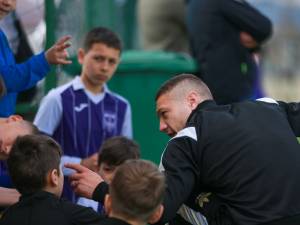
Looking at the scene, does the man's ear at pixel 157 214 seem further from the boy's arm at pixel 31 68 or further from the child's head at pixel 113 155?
the boy's arm at pixel 31 68

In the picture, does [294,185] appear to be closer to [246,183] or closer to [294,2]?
[246,183]

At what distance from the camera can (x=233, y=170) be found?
4359 mm

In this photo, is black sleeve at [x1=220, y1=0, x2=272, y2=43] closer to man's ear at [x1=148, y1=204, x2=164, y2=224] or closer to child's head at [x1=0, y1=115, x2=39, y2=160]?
child's head at [x1=0, y1=115, x2=39, y2=160]

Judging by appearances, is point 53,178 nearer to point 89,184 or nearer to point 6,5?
point 89,184

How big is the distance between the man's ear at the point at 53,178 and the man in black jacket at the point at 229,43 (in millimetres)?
3379

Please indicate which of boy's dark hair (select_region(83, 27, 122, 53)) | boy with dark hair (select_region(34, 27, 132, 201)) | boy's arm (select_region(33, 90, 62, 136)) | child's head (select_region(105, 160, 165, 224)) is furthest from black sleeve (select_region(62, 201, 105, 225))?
boy's dark hair (select_region(83, 27, 122, 53))

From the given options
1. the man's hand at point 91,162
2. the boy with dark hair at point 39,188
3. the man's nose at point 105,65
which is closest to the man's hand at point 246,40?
the man's nose at point 105,65

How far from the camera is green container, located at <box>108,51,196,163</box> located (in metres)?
7.68

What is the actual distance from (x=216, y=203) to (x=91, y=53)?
2.36 meters

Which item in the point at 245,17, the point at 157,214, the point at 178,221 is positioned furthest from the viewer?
the point at 245,17

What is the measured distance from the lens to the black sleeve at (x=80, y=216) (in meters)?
4.21

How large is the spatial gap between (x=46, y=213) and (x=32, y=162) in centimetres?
27

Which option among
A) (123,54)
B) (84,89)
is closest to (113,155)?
(84,89)

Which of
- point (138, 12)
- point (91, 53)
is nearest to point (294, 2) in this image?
point (138, 12)
